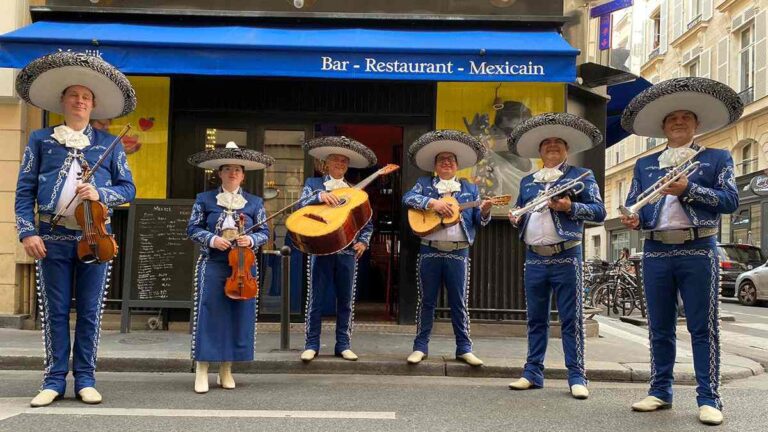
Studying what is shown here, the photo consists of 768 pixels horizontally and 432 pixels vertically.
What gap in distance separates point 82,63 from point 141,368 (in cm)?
304

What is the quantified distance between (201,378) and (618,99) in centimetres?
804

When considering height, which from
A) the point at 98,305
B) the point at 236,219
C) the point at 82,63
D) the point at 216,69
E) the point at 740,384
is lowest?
the point at 740,384

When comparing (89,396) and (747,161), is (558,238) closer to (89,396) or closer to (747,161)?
(89,396)

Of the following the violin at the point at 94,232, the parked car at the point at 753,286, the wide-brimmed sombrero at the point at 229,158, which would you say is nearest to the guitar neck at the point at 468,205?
the wide-brimmed sombrero at the point at 229,158

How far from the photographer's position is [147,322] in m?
8.12

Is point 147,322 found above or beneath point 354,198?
beneath

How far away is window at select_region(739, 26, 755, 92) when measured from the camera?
2730 cm

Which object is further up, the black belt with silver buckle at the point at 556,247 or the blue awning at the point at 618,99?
the blue awning at the point at 618,99

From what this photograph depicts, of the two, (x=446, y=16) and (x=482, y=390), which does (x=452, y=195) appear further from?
(x=446, y=16)

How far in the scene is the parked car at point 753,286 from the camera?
57.1 ft

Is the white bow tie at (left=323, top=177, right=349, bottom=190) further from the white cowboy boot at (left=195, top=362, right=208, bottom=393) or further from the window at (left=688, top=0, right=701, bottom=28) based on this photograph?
the window at (left=688, top=0, right=701, bottom=28)

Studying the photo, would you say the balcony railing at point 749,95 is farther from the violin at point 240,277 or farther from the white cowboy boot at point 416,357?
the violin at point 240,277

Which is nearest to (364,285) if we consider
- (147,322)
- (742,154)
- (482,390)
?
(147,322)

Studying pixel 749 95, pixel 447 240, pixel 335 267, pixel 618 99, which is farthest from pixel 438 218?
pixel 749 95
